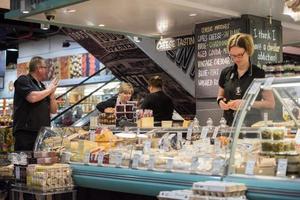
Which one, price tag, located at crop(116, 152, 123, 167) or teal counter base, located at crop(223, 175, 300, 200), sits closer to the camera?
teal counter base, located at crop(223, 175, 300, 200)

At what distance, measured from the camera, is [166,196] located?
263 cm

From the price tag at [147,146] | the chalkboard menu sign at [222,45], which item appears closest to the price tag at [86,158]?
the price tag at [147,146]

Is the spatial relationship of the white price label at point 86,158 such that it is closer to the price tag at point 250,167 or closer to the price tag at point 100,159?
the price tag at point 100,159

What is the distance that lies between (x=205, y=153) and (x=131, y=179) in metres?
0.53

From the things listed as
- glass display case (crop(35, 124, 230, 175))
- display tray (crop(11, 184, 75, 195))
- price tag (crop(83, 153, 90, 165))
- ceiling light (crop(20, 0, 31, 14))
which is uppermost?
ceiling light (crop(20, 0, 31, 14))

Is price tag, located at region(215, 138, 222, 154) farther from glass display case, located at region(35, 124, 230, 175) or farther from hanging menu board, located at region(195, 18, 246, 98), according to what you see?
hanging menu board, located at region(195, 18, 246, 98)

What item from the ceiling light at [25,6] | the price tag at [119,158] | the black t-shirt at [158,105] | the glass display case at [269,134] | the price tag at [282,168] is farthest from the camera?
the black t-shirt at [158,105]

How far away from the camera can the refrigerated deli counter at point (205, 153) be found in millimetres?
2764

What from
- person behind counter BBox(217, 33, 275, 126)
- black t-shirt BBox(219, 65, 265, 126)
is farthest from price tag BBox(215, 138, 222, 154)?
black t-shirt BBox(219, 65, 265, 126)

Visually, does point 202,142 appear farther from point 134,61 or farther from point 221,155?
point 134,61

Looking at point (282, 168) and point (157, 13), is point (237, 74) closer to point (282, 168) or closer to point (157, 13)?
point (282, 168)

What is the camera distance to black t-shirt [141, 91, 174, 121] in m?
6.94

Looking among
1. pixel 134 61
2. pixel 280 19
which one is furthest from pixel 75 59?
pixel 280 19

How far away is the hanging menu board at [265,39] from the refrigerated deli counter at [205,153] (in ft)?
11.3
